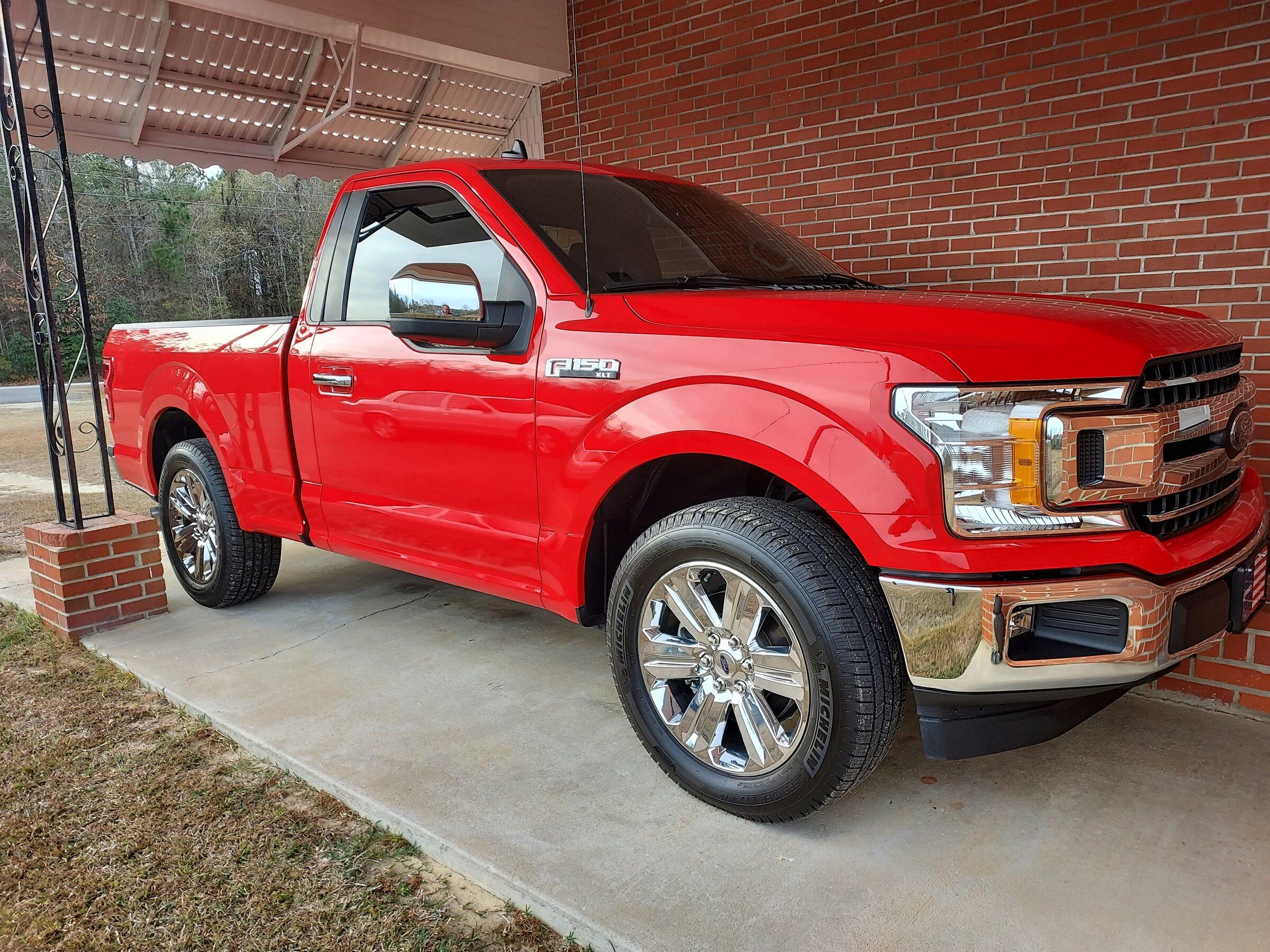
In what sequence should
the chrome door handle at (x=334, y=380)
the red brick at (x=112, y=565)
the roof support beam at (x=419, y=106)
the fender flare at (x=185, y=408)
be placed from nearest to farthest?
the chrome door handle at (x=334, y=380)
the fender flare at (x=185, y=408)
the red brick at (x=112, y=565)
the roof support beam at (x=419, y=106)

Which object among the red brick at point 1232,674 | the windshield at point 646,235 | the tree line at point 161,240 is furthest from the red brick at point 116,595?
the tree line at point 161,240

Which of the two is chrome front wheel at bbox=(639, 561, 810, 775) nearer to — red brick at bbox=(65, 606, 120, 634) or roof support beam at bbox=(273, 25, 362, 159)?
red brick at bbox=(65, 606, 120, 634)

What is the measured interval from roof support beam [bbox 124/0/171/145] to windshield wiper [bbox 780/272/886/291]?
→ 4713mm

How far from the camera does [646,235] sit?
320 cm

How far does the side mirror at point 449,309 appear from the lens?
2795 millimetres

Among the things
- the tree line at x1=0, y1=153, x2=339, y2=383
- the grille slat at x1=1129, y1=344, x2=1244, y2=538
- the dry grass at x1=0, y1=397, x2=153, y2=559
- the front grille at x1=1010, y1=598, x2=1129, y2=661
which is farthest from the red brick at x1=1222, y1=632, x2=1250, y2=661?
the tree line at x1=0, y1=153, x2=339, y2=383

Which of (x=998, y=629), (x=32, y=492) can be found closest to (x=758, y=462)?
(x=998, y=629)

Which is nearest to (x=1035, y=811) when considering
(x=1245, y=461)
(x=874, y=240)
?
(x=1245, y=461)

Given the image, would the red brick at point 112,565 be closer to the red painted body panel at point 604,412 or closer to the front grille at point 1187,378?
the red painted body panel at point 604,412

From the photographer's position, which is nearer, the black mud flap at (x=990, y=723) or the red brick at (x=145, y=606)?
the black mud flap at (x=990, y=723)

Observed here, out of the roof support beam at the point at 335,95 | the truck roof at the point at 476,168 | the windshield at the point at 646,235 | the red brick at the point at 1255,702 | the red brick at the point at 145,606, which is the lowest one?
the red brick at the point at 1255,702

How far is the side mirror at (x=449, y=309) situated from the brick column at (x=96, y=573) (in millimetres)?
2401

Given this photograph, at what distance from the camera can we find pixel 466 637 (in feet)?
13.5

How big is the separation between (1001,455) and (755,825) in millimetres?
1285
